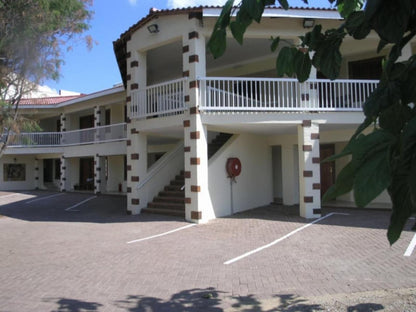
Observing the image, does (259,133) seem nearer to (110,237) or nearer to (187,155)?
(187,155)

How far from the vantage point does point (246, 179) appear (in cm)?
1347

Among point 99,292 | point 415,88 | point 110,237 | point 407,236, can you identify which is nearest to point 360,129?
point 415,88

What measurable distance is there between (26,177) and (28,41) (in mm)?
15579

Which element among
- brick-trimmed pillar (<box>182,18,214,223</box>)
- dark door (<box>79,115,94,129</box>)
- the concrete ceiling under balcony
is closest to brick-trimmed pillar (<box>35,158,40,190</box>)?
dark door (<box>79,115,94,129</box>)

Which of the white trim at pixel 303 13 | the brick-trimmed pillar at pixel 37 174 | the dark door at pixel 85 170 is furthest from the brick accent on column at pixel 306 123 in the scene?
the brick-trimmed pillar at pixel 37 174

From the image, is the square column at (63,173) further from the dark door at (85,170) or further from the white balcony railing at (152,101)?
the white balcony railing at (152,101)

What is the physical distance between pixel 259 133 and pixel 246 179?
6.08 ft

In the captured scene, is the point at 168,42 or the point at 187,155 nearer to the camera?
the point at 187,155

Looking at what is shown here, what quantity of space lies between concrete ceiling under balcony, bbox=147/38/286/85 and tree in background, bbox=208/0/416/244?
37.7 feet

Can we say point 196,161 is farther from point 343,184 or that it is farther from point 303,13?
point 343,184

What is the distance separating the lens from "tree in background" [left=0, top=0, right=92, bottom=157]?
11.6 m

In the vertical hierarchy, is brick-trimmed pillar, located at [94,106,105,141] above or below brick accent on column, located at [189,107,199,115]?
above

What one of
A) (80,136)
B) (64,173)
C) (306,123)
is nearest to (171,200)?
(306,123)

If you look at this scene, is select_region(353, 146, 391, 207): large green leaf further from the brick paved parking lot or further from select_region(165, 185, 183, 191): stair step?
select_region(165, 185, 183, 191): stair step
